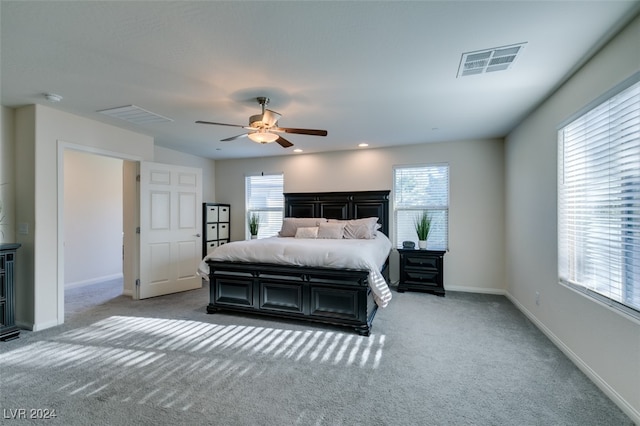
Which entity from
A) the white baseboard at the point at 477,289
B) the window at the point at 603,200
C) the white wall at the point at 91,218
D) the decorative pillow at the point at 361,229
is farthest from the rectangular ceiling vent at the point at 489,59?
the white wall at the point at 91,218

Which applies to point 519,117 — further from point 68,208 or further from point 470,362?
point 68,208

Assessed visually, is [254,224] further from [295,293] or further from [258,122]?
[258,122]

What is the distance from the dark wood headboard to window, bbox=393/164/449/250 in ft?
0.85

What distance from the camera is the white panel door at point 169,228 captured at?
14.9 feet

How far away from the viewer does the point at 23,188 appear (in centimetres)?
340

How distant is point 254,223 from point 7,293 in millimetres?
3828

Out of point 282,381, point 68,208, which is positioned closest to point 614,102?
point 282,381

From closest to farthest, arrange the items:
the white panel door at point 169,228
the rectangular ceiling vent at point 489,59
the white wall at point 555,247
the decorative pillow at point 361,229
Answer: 1. the white wall at point 555,247
2. the rectangular ceiling vent at point 489,59
3. the white panel door at point 169,228
4. the decorative pillow at point 361,229

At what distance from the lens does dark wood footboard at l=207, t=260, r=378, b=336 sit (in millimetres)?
3256

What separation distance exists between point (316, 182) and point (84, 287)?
15.3ft

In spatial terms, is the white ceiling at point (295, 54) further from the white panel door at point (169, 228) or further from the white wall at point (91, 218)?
the white wall at point (91, 218)

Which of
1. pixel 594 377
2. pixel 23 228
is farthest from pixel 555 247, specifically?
pixel 23 228

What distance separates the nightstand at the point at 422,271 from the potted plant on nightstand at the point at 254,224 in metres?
3.06

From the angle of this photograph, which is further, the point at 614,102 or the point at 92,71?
the point at 92,71
